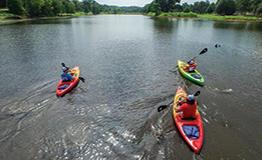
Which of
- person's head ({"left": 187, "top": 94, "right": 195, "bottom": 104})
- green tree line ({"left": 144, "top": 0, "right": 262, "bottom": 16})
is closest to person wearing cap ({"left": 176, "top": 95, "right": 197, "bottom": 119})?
person's head ({"left": 187, "top": 94, "right": 195, "bottom": 104})

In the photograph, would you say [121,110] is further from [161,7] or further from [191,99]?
[161,7]

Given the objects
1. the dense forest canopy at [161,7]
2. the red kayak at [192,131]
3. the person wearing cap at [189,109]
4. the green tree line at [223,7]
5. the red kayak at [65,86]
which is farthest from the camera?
the green tree line at [223,7]

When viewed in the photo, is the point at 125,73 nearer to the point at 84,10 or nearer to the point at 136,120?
the point at 136,120

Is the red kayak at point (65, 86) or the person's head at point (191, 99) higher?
the person's head at point (191, 99)

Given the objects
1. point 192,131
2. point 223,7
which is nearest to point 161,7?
point 223,7

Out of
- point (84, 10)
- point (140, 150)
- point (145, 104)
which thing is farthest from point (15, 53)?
point (84, 10)

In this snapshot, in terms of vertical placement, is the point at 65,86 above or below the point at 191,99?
below

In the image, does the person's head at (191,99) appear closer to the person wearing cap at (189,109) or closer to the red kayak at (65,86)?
the person wearing cap at (189,109)

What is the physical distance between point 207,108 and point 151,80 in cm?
595

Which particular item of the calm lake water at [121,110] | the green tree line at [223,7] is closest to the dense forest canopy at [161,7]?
the green tree line at [223,7]

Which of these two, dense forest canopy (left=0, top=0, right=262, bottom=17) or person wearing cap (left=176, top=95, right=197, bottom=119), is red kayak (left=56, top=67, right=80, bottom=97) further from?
dense forest canopy (left=0, top=0, right=262, bottom=17)

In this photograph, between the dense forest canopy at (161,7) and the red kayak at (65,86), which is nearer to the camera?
the red kayak at (65,86)

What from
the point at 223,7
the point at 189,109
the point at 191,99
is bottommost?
the point at 189,109

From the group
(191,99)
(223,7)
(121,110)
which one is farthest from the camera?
(223,7)
